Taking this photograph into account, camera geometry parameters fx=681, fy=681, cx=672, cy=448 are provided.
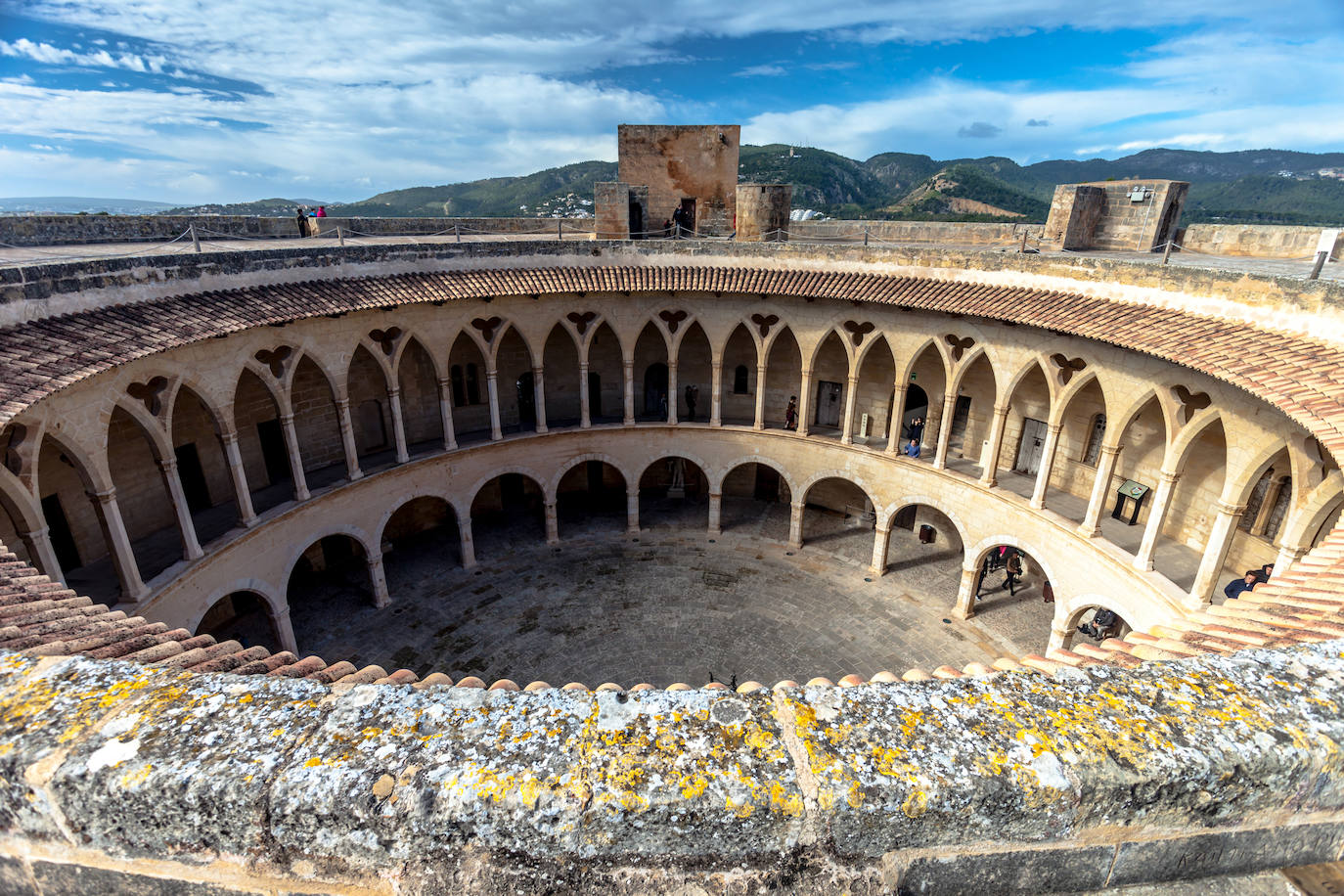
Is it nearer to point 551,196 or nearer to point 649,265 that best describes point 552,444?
point 649,265

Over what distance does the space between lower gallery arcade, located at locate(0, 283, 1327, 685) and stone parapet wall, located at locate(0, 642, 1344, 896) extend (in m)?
10.1

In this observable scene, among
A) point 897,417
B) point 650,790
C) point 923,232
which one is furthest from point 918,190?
point 650,790

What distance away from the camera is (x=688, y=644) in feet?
Answer: 60.1

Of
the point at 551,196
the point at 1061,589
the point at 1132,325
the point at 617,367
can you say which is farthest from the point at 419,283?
the point at 551,196

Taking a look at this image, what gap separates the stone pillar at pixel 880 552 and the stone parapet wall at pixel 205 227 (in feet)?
61.3

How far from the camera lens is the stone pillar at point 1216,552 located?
1275cm

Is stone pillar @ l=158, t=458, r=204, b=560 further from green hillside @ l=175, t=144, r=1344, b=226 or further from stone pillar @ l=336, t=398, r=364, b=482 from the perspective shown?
green hillside @ l=175, t=144, r=1344, b=226

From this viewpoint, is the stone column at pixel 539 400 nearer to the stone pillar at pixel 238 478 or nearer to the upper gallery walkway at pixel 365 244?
the upper gallery walkway at pixel 365 244

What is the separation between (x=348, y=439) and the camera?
18.4 metres

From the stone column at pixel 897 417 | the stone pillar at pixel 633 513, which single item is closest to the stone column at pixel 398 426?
the stone pillar at pixel 633 513

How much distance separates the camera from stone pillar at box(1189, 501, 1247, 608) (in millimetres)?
12750

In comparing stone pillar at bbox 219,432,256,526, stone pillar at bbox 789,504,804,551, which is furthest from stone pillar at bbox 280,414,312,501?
stone pillar at bbox 789,504,804,551

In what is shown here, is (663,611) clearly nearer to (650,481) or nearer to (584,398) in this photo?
(584,398)

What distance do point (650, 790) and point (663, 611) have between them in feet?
57.0
